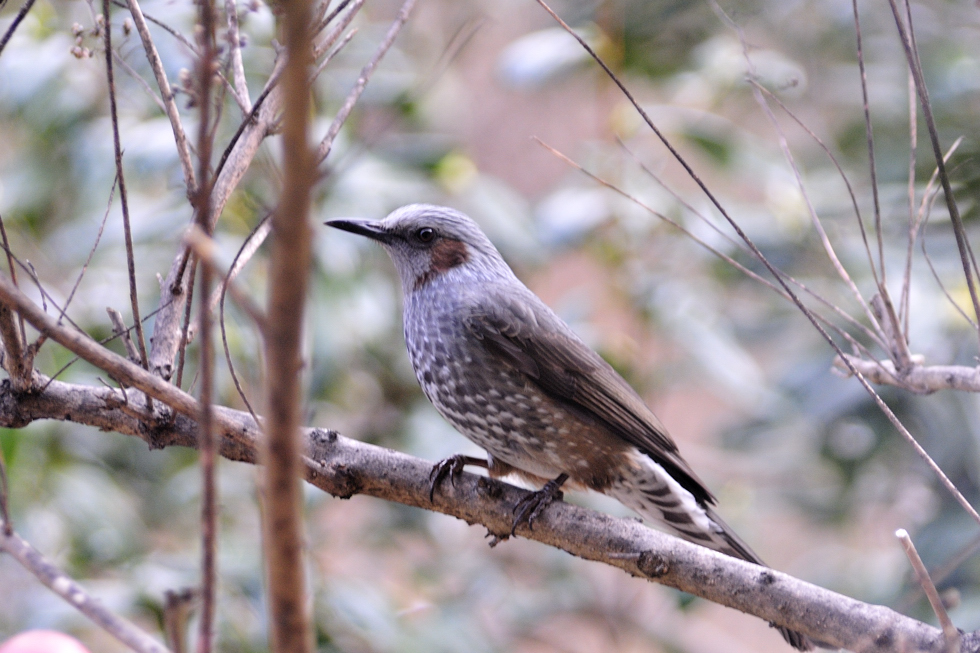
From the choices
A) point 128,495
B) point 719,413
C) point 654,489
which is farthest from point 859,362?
point 719,413

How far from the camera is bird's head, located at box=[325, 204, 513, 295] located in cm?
296

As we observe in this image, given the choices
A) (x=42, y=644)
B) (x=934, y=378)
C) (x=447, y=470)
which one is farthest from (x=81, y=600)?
(x=934, y=378)

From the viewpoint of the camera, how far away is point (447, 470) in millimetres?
2318

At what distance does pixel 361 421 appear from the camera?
4270 millimetres

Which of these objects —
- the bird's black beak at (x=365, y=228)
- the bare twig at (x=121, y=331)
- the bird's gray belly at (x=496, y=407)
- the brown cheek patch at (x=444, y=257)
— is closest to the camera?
the bare twig at (x=121, y=331)

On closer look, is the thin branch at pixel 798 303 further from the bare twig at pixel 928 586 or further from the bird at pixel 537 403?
the bird at pixel 537 403

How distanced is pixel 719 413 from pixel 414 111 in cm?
624

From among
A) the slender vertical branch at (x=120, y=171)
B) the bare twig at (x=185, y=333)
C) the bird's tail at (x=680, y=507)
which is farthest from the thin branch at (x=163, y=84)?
the bird's tail at (x=680, y=507)

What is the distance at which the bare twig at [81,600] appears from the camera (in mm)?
1081

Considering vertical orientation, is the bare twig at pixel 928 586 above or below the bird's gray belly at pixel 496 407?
above

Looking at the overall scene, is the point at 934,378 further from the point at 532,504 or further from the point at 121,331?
the point at 121,331

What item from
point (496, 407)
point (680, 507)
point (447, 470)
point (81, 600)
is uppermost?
point (81, 600)

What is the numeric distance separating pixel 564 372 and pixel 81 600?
1.75m

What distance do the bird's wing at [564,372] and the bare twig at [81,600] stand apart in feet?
5.05
